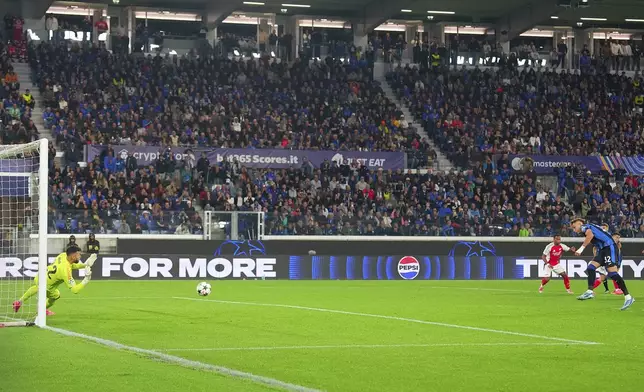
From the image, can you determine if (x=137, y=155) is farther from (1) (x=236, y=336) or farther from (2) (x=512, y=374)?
(2) (x=512, y=374)

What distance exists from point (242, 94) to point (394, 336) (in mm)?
34658

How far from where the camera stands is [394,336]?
1500cm

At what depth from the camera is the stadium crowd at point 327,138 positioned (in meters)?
39.5

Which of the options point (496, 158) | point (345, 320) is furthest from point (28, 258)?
point (496, 158)

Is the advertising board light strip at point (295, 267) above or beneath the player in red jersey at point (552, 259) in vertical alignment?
beneath

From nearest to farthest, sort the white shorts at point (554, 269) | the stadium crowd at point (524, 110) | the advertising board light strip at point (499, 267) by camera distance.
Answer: the white shorts at point (554, 269) < the advertising board light strip at point (499, 267) < the stadium crowd at point (524, 110)

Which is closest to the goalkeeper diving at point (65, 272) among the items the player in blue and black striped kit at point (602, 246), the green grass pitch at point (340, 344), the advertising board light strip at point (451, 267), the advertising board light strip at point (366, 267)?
the green grass pitch at point (340, 344)

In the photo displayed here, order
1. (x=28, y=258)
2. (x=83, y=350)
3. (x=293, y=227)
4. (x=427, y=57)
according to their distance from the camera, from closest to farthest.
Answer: (x=83, y=350) → (x=28, y=258) → (x=293, y=227) → (x=427, y=57)

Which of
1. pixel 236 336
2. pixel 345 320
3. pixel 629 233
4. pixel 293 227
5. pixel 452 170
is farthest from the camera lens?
pixel 452 170

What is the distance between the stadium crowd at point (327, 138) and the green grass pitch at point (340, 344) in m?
14.2

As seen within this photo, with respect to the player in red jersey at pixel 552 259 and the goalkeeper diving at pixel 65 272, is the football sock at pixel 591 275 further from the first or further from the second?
the goalkeeper diving at pixel 65 272

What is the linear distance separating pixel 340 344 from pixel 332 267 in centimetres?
2467

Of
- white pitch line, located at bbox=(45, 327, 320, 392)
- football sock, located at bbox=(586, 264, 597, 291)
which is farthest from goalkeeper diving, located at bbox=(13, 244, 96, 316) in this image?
football sock, located at bbox=(586, 264, 597, 291)

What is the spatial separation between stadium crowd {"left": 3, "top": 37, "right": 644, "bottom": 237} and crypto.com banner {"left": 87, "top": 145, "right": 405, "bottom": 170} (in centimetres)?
53
